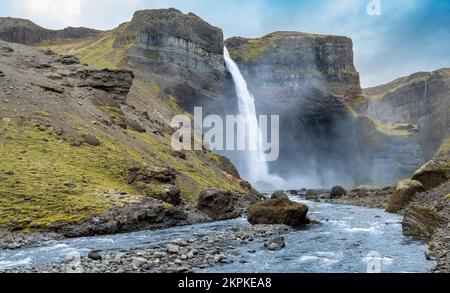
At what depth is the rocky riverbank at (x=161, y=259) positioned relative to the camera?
2464cm

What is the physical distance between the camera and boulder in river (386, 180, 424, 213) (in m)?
57.5

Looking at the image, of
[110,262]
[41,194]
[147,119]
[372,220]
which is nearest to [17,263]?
[110,262]

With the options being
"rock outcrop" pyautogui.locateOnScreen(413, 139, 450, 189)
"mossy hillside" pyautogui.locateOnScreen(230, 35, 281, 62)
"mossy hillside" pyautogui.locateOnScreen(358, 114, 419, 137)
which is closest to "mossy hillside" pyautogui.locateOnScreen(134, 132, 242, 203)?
"rock outcrop" pyautogui.locateOnScreen(413, 139, 450, 189)

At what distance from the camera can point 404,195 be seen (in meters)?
58.3

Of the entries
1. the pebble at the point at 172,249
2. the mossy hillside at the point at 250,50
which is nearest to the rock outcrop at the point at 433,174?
the pebble at the point at 172,249

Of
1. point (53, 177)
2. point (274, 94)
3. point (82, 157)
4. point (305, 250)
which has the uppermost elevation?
point (274, 94)

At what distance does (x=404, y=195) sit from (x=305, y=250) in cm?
3273

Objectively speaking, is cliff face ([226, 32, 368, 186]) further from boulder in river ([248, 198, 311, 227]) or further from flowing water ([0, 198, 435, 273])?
flowing water ([0, 198, 435, 273])

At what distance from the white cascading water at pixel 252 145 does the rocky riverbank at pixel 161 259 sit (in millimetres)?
114361

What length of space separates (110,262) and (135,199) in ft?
62.2

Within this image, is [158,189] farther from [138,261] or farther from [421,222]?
[421,222]

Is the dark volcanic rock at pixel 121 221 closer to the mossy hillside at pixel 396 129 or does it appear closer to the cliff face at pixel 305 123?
the cliff face at pixel 305 123

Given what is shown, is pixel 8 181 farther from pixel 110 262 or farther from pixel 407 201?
pixel 407 201

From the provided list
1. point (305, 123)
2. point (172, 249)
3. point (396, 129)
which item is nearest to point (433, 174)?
point (172, 249)
